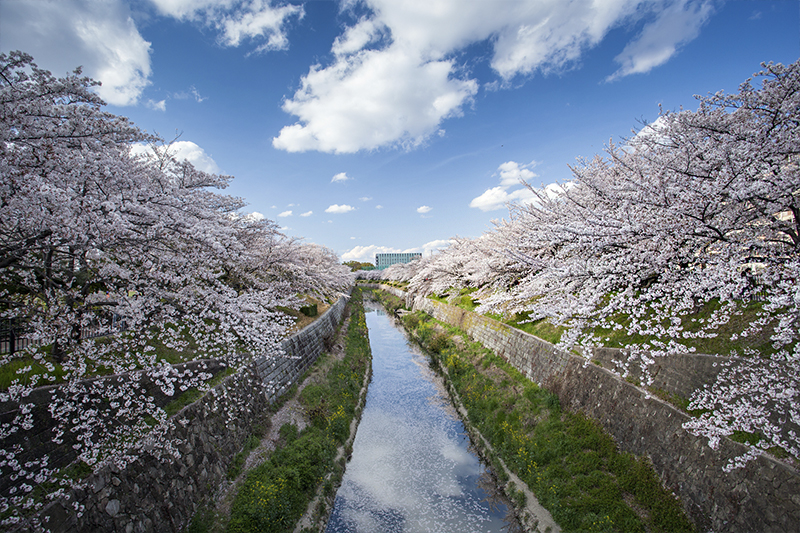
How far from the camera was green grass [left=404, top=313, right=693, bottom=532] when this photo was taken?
5895 millimetres

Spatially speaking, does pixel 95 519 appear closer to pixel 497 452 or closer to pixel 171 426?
pixel 171 426

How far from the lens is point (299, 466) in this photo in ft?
25.9

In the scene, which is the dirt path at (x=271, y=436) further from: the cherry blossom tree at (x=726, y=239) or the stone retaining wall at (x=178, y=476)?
the cherry blossom tree at (x=726, y=239)

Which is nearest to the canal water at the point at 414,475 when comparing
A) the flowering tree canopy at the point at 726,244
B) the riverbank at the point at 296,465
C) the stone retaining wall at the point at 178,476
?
the riverbank at the point at 296,465

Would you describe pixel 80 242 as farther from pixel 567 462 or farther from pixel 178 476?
pixel 567 462

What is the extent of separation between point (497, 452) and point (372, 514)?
3.65m

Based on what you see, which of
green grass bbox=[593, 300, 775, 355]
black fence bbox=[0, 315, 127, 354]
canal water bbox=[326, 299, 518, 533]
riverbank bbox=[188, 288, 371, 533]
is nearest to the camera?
green grass bbox=[593, 300, 775, 355]

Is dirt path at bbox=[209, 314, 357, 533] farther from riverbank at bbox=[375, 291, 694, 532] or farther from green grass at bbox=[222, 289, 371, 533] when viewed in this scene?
riverbank at bbox=[375, 291, 694, 532]

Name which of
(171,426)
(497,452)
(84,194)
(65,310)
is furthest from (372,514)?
(84,194)

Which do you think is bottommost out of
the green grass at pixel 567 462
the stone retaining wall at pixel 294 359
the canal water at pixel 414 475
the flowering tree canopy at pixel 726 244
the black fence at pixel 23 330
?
the canal water at pixel 414 475

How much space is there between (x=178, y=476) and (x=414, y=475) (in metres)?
5.85

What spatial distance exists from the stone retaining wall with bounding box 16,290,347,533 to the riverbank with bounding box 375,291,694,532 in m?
6.64

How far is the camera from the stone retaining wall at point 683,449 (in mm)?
4387

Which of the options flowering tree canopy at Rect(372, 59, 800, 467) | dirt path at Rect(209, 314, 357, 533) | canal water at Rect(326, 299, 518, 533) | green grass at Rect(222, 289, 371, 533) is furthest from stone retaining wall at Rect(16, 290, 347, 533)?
flowering tree canopy at Rect(372, 59, 800, 467)
